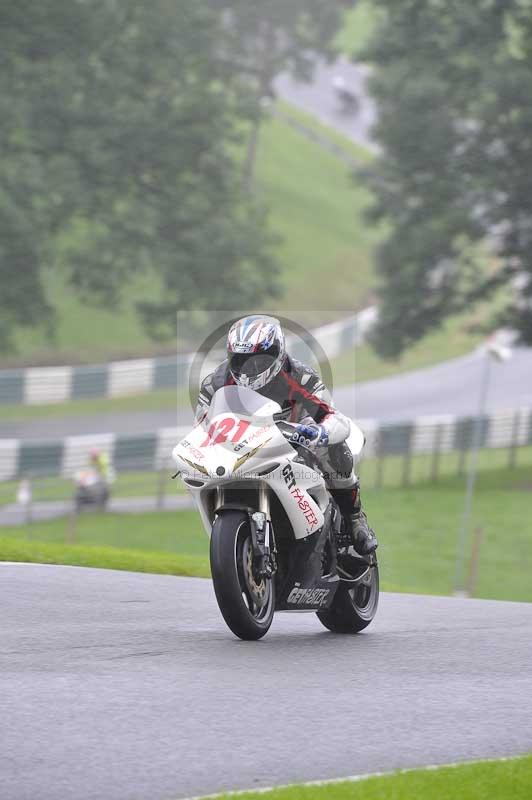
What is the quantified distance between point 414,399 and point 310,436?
3253 centimetres

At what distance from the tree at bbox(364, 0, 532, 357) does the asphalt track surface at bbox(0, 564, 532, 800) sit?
2313cm

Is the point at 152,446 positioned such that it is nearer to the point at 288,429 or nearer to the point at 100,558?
the point at 100,558

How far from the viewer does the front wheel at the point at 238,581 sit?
7105 millimetres

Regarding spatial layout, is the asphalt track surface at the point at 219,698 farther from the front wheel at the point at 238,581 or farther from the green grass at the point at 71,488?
the green grass at the point at 71,488

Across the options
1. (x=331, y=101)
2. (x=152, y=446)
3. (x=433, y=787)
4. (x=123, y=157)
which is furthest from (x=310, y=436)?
(x=331, y=101)

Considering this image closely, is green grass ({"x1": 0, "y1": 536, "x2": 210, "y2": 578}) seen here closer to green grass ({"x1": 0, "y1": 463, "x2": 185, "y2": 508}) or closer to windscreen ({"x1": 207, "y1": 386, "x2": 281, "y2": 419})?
windscreen ({"x1": 207, "y1": 386, "x2": 281, "y2": 419})

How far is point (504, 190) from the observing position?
3133 cm

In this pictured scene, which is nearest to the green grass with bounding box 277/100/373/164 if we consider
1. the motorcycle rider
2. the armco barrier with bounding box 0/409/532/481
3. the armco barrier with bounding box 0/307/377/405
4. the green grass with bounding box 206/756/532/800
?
the armco barrier with bounding box 0/307/377/405

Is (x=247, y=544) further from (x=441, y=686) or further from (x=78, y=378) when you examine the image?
(x=78, y=378)

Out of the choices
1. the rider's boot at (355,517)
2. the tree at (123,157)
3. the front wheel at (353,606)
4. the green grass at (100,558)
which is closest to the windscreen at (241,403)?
the rider's boot at (355,517)

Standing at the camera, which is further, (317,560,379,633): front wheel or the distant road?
the distant road

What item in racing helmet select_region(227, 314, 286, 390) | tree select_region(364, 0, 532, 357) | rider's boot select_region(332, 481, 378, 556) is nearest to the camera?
racing helmet select_region(227, 314, 286, 390)

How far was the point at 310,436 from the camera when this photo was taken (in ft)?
25.0

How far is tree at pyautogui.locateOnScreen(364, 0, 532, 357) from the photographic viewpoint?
103 ft
